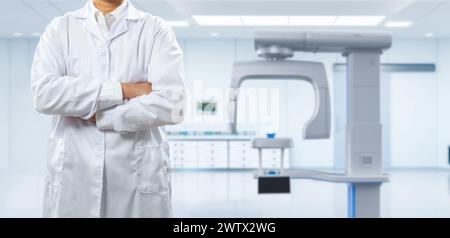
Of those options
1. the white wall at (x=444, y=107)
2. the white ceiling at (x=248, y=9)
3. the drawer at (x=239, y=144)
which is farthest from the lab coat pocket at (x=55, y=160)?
the white wall at (x=444, y=107)

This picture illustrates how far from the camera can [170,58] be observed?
84 centimetres

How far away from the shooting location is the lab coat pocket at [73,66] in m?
0.83

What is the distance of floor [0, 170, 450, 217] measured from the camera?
8.80 feet

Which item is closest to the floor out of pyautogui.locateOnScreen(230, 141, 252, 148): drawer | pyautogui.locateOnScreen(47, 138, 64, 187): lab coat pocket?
pyautogui.locateOnScreen(230, 141, 252, 148): drawer

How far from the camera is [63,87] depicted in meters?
0.79

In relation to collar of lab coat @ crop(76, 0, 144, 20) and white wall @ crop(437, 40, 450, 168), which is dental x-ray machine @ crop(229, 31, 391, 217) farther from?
white wall @ crop(437, 40, 450, 168)

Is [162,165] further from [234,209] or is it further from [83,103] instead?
[234,209]

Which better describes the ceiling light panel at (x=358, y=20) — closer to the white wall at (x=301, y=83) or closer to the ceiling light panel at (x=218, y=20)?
the white wall at (x=301, y=83)

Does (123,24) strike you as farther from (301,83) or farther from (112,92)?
(301,83)

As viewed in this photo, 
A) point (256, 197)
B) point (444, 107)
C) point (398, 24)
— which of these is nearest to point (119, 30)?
point (256, 197)

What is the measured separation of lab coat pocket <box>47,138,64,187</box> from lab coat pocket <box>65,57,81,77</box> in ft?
0.46

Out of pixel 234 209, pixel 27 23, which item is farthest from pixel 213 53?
pixel 234 209

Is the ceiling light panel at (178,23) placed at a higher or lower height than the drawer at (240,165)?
higher
